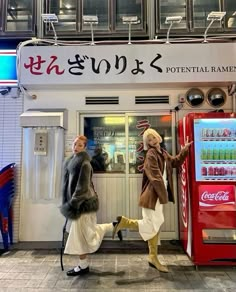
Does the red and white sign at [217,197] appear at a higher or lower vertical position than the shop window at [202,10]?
lower

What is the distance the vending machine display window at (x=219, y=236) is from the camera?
348 cm

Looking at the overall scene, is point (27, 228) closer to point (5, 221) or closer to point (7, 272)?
point (5, 221)

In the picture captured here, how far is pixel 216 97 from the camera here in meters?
4.34

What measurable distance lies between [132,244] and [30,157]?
2051 mm

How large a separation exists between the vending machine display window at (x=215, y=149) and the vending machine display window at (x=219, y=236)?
0.69m

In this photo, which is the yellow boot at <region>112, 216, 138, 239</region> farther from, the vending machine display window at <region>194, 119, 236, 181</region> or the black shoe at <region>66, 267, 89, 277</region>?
the vending machine display window at <region>194, 119, 236, 181</region>

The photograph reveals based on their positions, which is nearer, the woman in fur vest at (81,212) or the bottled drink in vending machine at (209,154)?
the woman in fur vest at (81,212)

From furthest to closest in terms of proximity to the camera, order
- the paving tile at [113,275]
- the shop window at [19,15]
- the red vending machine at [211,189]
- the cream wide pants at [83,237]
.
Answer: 1. the shop window at [19,15]
2. the red vending machine at [211,189]
3. the cream wide pants at [83,237]
4. the paving tile at [113,275]

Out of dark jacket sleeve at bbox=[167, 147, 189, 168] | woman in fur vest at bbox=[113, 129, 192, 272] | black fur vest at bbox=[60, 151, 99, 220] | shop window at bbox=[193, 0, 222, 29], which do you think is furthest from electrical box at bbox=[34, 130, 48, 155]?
shop window at bbox=[193, 0, 222, 29]

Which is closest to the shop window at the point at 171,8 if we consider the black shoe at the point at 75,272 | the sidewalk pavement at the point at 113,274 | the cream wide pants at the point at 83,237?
the cream wide pants at the point at 83,237

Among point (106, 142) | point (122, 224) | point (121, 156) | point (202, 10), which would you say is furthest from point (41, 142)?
point (202, 10)

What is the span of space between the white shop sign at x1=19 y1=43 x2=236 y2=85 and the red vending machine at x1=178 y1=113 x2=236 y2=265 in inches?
34.8

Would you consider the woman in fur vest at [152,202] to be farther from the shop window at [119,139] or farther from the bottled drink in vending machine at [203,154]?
the shop window at [119,139]

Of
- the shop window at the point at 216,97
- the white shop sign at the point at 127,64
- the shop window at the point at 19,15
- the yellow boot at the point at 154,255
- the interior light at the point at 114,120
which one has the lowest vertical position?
the yellow boot at the point at 154,255
